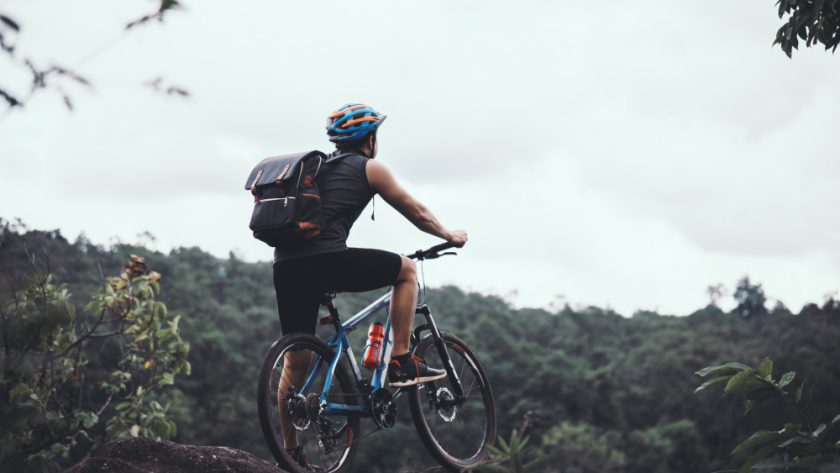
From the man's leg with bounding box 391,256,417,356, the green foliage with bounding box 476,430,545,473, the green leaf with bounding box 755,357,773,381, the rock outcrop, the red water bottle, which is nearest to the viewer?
the green foliage with bounding box 476,430,545,473

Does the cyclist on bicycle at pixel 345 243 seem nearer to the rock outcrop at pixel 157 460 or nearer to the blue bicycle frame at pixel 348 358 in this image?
the blue bicycle frame at pixel 348 358

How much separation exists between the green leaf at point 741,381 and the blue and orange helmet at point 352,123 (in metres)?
3.00

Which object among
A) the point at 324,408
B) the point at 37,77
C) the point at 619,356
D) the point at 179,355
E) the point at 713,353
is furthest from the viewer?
the point at 619,356

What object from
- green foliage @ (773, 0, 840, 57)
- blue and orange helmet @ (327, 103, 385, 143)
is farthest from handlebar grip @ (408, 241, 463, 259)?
green foliage @ (773, 0, 840, 57)

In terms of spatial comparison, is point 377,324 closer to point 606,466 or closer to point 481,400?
point 481,400

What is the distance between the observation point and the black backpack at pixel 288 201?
5.04 meters

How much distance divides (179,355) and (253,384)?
4212cm

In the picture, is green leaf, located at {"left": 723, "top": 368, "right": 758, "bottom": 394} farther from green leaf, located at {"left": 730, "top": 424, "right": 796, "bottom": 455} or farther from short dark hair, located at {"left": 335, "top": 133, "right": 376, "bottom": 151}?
short dark hair, located at {"left": 335, "top": 133, "right": 376, "bottom": 151}

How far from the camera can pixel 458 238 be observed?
18.6ft

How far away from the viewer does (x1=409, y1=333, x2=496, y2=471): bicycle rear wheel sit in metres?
6.05

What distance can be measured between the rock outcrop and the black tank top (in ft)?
3.17

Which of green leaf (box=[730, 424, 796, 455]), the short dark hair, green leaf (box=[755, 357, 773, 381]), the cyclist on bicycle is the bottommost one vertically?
green leaf (box=[730, 424, 796, 455])

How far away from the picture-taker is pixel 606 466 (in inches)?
1943

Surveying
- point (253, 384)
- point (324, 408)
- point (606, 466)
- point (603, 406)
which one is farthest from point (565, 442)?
point (324, 408)
